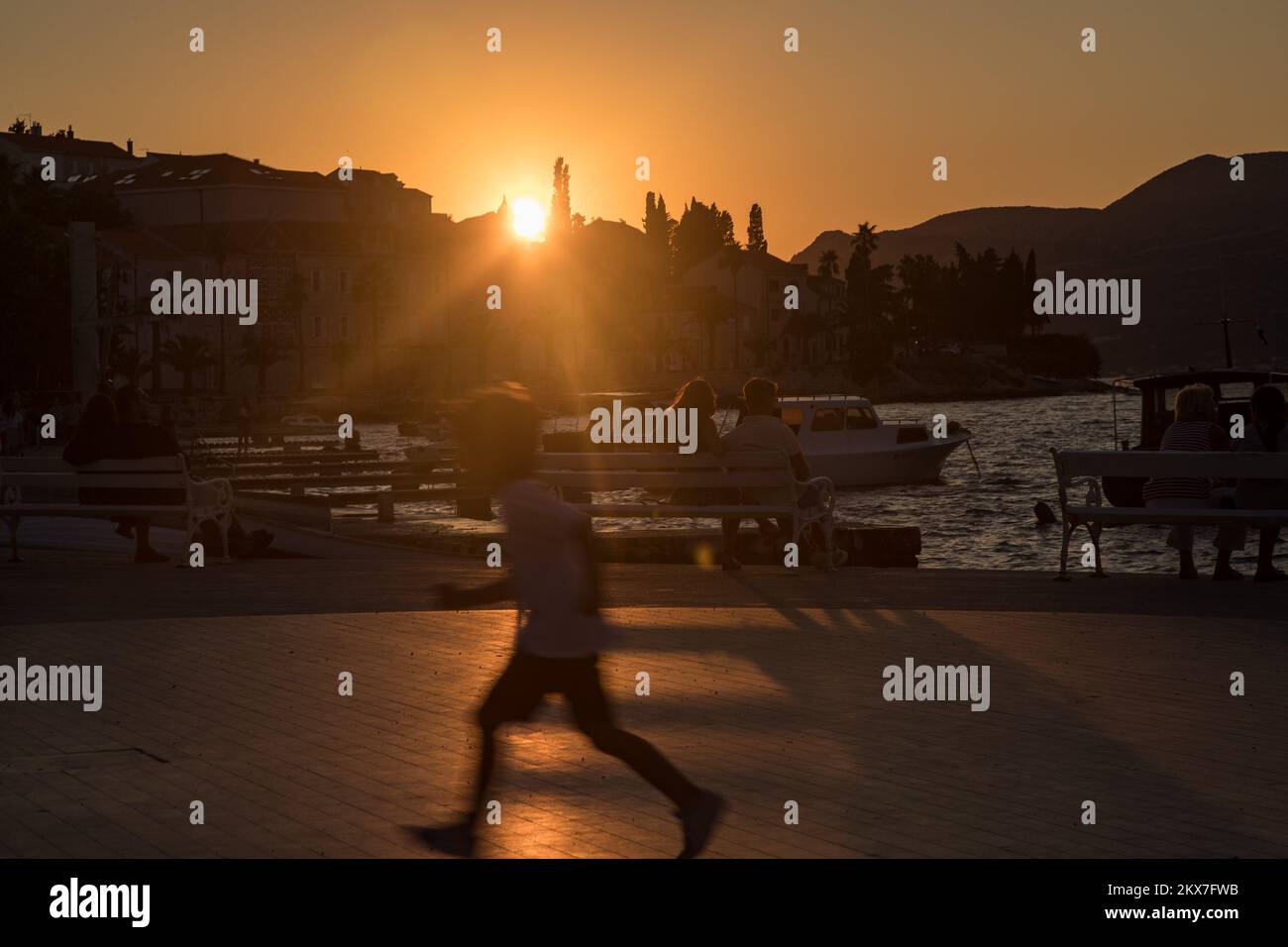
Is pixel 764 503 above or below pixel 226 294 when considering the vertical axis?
below

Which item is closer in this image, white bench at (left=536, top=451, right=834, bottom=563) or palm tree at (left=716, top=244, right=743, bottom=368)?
white bench at (left=536, top=451, right=834, bottom=563)

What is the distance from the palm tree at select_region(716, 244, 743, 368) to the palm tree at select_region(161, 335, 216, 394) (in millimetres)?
62585

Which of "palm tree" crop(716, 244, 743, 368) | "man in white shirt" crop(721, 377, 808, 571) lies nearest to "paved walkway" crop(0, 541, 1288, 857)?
"man in white shirt" crop(721, 377, 808, 571)

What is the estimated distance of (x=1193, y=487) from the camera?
1496 cm

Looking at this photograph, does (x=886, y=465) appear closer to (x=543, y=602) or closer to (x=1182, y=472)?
(x=1182, y=472)

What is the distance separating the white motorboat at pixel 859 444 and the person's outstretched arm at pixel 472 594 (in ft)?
169

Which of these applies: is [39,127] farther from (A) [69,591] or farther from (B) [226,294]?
(A) [69,591]

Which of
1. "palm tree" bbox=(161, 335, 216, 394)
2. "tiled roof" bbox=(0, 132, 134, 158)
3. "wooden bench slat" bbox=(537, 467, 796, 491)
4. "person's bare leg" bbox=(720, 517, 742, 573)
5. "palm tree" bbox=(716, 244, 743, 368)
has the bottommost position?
"person's bare leg" bbox=(720, 517, 742, 573)

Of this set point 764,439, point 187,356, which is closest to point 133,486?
point 764,439

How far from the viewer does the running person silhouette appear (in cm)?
607

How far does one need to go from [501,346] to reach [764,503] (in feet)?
438

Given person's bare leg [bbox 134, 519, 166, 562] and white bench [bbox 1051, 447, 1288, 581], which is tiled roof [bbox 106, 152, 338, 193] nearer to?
person's bare leg [bbox 134, 519, 166, 562]
